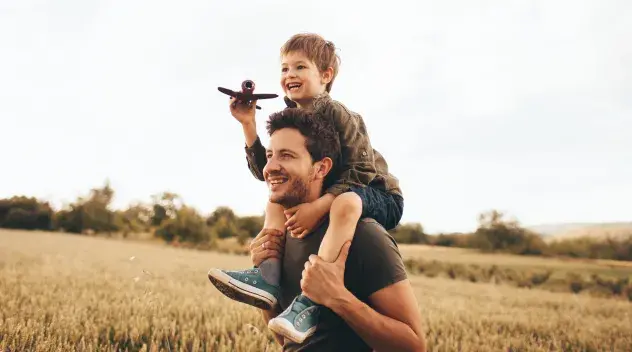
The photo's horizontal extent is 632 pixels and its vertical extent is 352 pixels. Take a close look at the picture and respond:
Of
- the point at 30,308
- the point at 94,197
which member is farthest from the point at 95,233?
the point at 30,308

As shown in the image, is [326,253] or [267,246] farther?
[267,246]

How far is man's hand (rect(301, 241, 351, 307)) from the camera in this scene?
262cm

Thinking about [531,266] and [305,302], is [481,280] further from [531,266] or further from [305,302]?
[305,302]

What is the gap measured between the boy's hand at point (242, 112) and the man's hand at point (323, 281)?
1.65 metres

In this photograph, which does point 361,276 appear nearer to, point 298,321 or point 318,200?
point 298,321

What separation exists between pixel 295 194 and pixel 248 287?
63 centimetres

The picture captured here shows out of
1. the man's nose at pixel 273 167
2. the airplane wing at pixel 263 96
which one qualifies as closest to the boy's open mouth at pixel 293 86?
the airplane wing at pixel 263 96

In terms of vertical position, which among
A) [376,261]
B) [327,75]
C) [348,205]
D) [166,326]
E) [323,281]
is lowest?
[166,326]

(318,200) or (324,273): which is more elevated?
(318,200)

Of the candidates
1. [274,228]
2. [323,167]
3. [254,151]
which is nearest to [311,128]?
[323,167]

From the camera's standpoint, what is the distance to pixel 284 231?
11.2 feet

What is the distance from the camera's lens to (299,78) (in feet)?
13.5

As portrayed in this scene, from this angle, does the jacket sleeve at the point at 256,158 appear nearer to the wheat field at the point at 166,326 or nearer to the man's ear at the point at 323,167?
the man's ear at the point at 323,167

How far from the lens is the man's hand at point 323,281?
103 inches
